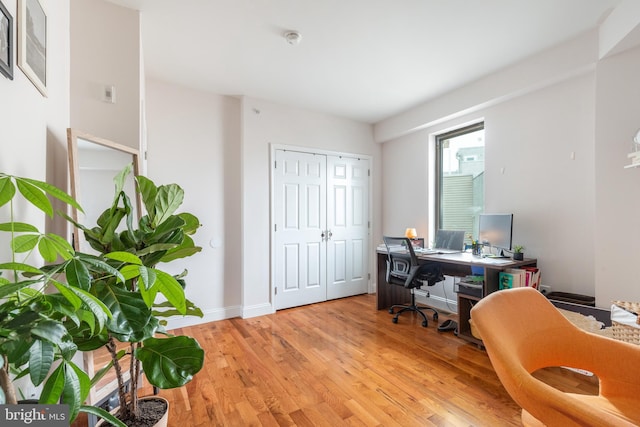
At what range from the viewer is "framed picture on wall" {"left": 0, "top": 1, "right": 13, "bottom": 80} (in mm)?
898

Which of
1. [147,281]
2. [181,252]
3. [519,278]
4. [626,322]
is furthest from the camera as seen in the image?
[519,278]

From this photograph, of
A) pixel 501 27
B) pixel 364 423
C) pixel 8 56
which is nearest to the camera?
pixel 8 56

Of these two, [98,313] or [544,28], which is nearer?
[98,313]

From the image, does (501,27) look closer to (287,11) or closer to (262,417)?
(287,11)

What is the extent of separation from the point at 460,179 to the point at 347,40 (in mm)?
2281

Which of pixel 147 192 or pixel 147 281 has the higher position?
pixel 147 192

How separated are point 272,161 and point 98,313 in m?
3.23

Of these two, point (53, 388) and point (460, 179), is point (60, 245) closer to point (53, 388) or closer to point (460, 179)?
point (53, 388)

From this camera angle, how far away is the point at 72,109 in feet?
5.88

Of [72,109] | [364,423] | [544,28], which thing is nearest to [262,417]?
[364,423]

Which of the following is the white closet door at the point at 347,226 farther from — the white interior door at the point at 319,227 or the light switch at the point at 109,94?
the light switch at the point at 109,94

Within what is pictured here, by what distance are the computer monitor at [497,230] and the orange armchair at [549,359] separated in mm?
1560

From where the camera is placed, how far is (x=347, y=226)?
4.30 meters

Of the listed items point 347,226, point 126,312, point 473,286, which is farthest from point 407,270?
point 126,312
